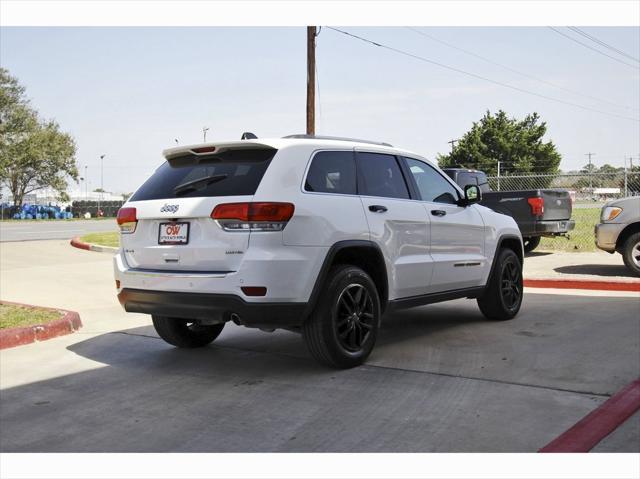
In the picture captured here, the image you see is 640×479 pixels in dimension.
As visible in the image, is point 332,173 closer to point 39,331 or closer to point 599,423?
point 599,423

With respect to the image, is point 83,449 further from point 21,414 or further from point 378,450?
point 378,450

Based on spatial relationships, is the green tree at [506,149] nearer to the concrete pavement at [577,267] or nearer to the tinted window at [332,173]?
the concrete pavement at [577,267]

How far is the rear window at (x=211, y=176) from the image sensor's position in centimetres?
530

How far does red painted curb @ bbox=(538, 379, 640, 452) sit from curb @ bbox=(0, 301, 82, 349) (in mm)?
5255

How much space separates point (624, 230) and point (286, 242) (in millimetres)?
8266

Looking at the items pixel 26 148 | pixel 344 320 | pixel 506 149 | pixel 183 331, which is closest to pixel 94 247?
pixel 183 331

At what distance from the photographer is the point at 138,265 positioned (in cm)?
571

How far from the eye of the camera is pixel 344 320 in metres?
5.61

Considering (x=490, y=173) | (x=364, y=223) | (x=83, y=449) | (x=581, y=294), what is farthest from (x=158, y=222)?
(x=490, y=173)

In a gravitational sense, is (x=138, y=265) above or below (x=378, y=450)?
above

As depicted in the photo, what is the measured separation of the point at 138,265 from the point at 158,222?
0.42m

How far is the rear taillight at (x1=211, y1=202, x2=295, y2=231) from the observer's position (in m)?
5.07

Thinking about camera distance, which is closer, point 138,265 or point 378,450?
point 378,450

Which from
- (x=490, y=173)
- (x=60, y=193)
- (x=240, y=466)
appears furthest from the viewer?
(x=490, y=173)
